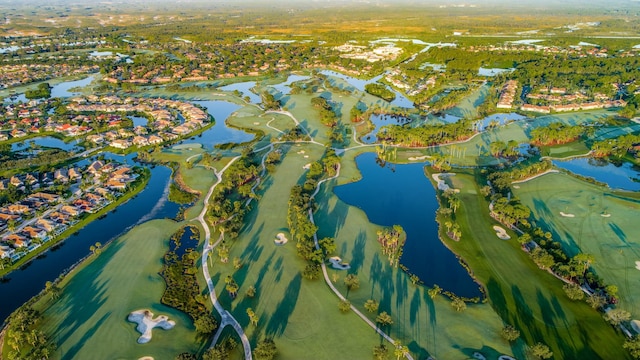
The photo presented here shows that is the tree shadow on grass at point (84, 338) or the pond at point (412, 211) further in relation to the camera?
the pond at point (412, 211)

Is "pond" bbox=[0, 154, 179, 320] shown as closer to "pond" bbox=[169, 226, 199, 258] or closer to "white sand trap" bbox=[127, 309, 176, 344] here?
"pond" bbox=[169, 226, 199, 258]

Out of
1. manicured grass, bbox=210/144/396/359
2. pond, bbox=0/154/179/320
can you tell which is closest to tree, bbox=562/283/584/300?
manicured grass, bbox=210/144/396/359

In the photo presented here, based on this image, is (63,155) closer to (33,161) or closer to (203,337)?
(33,161)

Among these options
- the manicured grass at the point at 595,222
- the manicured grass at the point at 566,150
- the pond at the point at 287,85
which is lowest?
the manicured grass at the point at 595,222

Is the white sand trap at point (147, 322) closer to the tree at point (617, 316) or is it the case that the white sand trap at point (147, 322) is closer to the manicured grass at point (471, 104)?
the tree at point (617, 316)

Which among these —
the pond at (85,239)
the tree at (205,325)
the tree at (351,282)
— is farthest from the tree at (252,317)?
the pond at (85,239)

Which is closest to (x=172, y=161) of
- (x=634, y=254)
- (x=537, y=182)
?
(x=537, y=182)

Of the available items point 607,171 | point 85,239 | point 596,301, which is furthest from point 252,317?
point 607,171

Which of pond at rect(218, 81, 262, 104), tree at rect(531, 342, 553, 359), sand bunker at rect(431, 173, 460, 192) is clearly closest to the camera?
tree at rect(531, 342, 553, 359)
